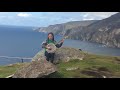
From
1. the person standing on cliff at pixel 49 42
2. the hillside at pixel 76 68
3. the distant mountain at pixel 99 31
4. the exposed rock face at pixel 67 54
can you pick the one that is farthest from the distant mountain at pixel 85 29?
the hillside at pixel 76 68

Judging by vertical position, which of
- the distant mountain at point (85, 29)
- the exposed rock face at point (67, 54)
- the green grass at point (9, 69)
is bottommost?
the green grass at point (9, 69)

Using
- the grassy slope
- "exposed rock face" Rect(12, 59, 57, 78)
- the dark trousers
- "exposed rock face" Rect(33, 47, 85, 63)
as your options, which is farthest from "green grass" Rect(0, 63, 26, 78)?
the dark trousers

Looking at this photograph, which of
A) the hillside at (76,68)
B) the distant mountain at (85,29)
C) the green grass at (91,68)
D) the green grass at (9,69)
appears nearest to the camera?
the hillside at (76,68)

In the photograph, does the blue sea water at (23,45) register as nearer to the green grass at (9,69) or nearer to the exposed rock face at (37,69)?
the green grass at (9,69)
